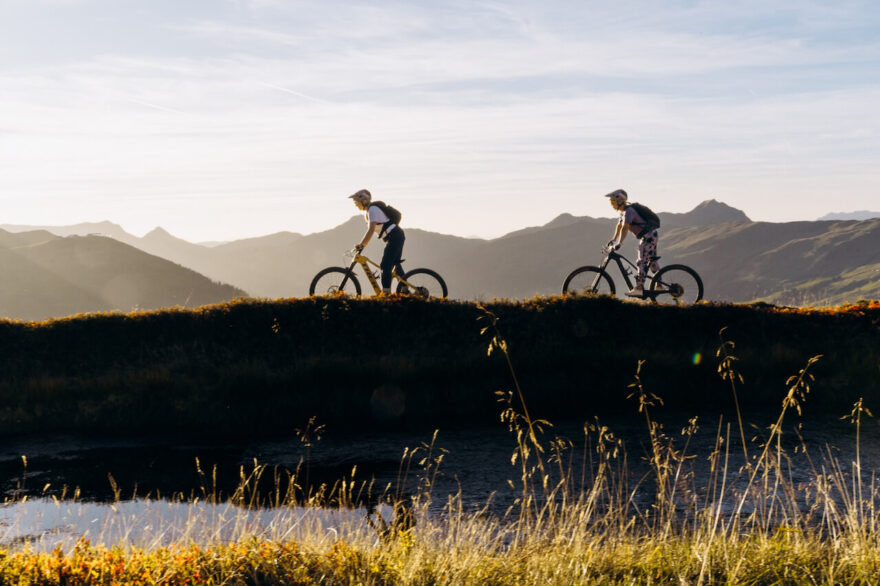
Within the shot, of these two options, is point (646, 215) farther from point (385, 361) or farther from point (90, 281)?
point (90, 281)

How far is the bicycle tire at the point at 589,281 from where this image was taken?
14938 millimetres

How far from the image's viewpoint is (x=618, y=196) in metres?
14.6

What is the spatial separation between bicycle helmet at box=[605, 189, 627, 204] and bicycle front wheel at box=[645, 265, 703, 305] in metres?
1.88

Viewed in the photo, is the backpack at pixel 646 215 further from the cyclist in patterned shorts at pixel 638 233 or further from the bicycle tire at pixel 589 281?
the bicycle tire at pixel 589 281

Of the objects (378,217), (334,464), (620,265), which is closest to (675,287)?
(620,265)

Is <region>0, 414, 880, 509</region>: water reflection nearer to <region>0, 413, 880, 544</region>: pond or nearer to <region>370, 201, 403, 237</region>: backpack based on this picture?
<region>0, 413, 880, 544</region>: pond

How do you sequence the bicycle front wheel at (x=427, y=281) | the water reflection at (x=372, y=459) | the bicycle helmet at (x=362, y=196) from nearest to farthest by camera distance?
the water reflection at (x=372, y=459), the bicycle helmet at (x=362, y=196), the bicycle front wheel at (x=427, y=281)

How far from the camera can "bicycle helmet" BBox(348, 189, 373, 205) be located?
14.4 m

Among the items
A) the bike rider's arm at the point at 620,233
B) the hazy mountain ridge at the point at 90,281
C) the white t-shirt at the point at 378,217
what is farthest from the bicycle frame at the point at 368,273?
the hazy mountain ridge at the point at 90,281

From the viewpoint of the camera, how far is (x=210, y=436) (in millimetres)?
10250

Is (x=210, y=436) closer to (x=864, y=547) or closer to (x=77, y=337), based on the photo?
(x=77, y=337)

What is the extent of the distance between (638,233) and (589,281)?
1.59m

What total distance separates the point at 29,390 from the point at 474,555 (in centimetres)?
1021

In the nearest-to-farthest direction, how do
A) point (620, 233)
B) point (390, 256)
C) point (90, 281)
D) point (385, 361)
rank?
1. point (385, 361)
2. point (390, 256)
3. point (620, 233)
4. point (90, 281)
